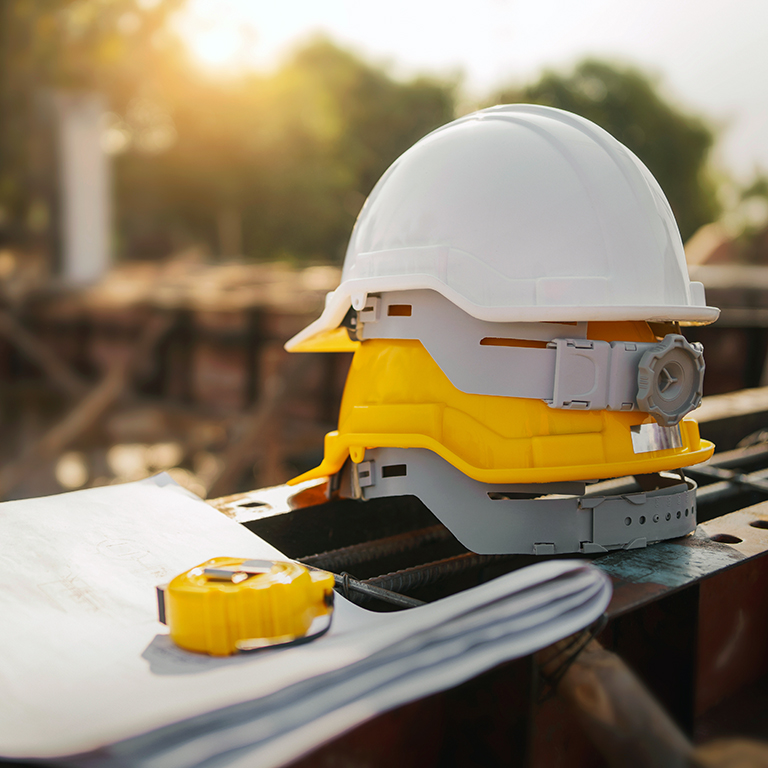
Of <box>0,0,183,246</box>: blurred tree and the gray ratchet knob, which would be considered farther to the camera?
<box>0,0,183,246</box>: blurred tree

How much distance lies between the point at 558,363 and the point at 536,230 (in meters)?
0.33

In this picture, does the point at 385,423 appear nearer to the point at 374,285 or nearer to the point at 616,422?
the point at 374,285

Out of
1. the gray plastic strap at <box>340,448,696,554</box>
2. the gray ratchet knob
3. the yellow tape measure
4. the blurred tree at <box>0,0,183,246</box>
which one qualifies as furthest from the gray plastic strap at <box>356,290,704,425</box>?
the blurred tree at <box>0,0,183,246</box>

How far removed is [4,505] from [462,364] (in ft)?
4.13

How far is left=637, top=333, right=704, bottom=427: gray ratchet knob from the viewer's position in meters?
1.78

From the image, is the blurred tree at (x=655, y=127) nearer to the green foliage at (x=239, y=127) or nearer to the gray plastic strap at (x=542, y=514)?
the green foliage at (x=239, y=127)

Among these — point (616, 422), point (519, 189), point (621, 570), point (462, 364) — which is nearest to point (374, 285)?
point (462, 364)

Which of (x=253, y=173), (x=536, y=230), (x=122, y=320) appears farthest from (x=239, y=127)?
(x=536, y=230)

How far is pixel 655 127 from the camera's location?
46.1m

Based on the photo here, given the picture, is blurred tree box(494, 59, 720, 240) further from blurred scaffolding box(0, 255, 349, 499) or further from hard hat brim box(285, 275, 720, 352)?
hard hat brim box(285, 275, 720, 352)

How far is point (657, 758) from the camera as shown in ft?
3.77

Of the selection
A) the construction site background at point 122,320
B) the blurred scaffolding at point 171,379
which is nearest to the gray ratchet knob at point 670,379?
the construction site background at point 122,320

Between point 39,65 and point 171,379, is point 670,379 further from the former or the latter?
point 39,65

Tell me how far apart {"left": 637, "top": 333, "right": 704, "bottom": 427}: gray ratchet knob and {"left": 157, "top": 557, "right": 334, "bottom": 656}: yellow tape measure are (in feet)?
3.16
